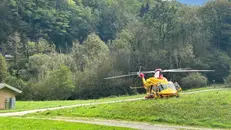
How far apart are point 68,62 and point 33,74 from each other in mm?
6142

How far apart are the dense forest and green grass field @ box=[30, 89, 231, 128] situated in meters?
24.9

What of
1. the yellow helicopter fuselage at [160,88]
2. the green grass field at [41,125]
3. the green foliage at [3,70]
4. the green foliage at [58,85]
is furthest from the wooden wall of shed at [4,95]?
the green foliage at [3,70]

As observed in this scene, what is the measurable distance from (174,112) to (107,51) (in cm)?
3986

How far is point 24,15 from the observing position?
292ft

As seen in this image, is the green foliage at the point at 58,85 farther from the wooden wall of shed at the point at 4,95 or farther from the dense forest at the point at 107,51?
the wooden wall of shed at the point at 4,95

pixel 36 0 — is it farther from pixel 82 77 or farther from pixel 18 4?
pixel 82 77

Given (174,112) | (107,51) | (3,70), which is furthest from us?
(107,51)

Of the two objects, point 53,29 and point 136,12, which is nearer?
point 53,29

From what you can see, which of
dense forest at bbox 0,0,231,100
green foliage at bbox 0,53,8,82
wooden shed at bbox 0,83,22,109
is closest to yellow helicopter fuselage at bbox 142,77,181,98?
wooden shed at bbox 0,83,22,109

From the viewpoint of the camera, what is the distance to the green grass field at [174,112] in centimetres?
1734

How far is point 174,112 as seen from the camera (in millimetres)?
19062

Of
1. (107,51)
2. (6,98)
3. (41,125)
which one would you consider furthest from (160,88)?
(107,51)

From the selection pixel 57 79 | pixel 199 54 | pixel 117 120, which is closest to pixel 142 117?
pixel 117 120

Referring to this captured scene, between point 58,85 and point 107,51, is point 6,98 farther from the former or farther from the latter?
point 107,51
